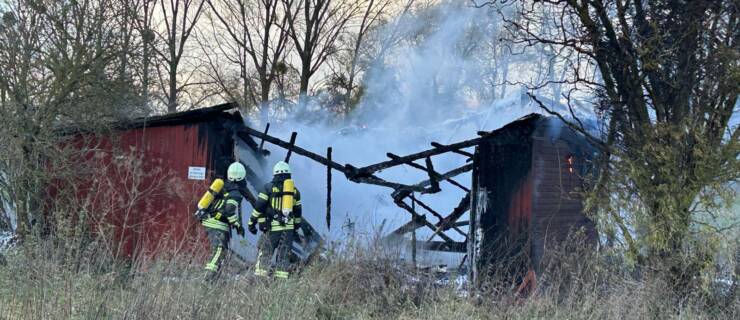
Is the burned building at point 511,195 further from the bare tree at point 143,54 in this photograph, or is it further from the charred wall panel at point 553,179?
the bare tree at point 143,54

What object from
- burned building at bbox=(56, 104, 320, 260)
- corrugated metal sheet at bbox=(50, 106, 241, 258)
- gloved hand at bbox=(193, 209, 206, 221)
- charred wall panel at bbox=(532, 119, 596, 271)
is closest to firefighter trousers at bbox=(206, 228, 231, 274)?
gloved hand at bbox=(193, 209, 206, 221)

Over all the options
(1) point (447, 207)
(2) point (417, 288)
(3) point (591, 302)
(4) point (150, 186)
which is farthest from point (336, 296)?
(1) point (447, 207)

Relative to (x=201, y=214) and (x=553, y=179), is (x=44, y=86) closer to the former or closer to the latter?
(x=201, y=214)

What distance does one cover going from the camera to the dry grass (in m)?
4.34

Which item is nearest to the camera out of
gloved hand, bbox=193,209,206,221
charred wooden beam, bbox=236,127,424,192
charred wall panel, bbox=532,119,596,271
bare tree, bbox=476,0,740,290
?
bare tree, bbox=476,0,740,290

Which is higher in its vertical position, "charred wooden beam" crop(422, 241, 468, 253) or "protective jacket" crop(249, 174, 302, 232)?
"protective jacket" crop(249, 174, 302, 232)

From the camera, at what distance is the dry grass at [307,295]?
4341mm

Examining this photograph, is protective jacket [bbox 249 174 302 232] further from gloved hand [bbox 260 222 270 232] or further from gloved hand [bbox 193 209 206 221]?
gloved hand [bbox 193 209 206 221]

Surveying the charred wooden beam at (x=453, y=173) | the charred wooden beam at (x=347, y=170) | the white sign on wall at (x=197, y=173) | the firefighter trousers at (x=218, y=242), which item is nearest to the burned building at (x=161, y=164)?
the white sign on wall at (x=197, y=173)

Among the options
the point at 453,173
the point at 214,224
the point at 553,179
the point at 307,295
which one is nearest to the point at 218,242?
the point at 214,224

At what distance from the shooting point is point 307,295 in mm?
5086

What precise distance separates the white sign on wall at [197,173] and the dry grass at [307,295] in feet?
13.1

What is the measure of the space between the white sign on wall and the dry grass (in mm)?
3993

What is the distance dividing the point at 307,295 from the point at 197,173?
517 centimetres
